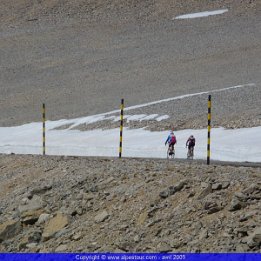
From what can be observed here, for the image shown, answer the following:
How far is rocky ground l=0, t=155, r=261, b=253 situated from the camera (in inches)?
471

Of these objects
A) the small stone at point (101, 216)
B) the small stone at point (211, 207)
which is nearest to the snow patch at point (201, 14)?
the small stone at point (101, 216)

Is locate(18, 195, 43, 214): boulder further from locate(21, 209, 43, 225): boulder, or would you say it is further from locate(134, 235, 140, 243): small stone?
locate(134, 235, 140, 243): small stone

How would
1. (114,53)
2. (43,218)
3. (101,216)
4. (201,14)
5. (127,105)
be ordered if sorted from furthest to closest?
(201,14)
(114,53)
(127,105)
(43,218)
(101,216)

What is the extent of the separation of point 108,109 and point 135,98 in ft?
16.9

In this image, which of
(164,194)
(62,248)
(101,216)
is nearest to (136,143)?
(101,216)

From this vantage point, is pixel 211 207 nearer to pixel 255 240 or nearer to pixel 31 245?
pixel 255 240

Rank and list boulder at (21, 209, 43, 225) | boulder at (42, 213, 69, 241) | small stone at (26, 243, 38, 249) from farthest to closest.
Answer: boulder at (21, 209, 43, 225), boulder at (42, 213, 69, 241), small stone at (26, 243, 38, 249)

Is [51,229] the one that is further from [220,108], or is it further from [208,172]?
[220,108]

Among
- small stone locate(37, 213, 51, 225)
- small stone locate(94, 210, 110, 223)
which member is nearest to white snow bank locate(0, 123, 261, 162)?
small stone locate(37, 213, 51, 225)

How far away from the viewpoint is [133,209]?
45.0 feet

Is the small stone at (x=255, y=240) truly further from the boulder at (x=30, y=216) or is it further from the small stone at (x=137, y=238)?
the boulder at (x=30, y=216)

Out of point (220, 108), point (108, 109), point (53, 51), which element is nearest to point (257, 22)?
point (53, 51)

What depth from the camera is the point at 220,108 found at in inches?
1613

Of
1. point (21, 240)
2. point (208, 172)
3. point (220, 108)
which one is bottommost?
point (21, 240)
